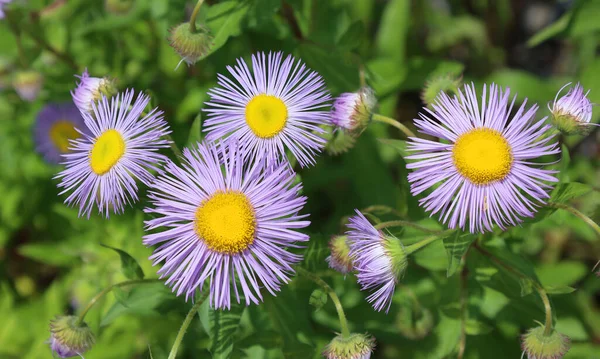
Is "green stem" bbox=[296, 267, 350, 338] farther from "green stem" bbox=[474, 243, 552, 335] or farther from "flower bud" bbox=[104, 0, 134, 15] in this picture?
"flower bud" bbox=[104, 0, 134, 15]

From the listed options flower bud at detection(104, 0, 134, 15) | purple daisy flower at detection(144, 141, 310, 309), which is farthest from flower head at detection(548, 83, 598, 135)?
flower bud at detection(104, 0, 134, 15)

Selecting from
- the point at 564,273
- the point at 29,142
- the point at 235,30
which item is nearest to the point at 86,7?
the point at 29,142

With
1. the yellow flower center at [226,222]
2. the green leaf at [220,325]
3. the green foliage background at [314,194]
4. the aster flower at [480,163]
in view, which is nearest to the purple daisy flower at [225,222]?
the yellow flower center at [226,222]

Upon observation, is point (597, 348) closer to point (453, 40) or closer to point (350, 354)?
point (350, 354)

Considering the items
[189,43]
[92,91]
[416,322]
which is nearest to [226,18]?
[189,43]

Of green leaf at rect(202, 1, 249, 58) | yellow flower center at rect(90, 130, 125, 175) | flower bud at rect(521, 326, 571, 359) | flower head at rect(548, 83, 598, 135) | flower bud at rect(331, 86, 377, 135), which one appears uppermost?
green leaf at rect(202, 1, 249, 58)

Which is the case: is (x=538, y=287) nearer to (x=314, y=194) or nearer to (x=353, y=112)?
(x=353, y=112)
